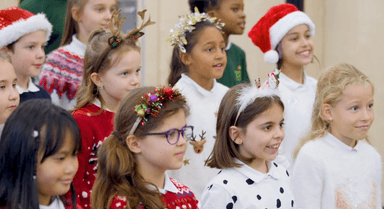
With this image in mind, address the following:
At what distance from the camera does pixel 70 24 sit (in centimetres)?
486

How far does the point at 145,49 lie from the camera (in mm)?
6219

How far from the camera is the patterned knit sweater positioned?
14.8 feet

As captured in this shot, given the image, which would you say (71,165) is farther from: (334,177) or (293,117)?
(293,117)

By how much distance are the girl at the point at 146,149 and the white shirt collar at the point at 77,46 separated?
1.69 metres

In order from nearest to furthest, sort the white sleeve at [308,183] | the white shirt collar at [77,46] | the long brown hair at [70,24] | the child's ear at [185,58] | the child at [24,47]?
the white sleeve at [308,183] → the child at [24,47] → the child's ear at [185,58] → the white shirt collar at [77,46] → the long brown hair at [70,24]

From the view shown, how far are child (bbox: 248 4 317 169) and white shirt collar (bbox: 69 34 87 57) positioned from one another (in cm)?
147

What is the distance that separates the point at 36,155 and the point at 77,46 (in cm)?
239

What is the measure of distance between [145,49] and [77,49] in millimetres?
1585

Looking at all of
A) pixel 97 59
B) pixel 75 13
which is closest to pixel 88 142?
pixel 97 59

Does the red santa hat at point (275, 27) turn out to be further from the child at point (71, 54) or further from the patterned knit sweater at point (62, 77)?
the patterned knit sweater at point (62, 77)

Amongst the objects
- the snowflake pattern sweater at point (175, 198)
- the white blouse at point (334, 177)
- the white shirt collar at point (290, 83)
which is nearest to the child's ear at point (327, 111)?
the white blouse at point (334, 177)

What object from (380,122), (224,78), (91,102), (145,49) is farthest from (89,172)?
(380,122)

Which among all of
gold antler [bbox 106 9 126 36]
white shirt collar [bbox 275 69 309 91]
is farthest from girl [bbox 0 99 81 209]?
white shirt collar [bbox 275 69 309 91]

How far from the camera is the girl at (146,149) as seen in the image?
2.94 meters
